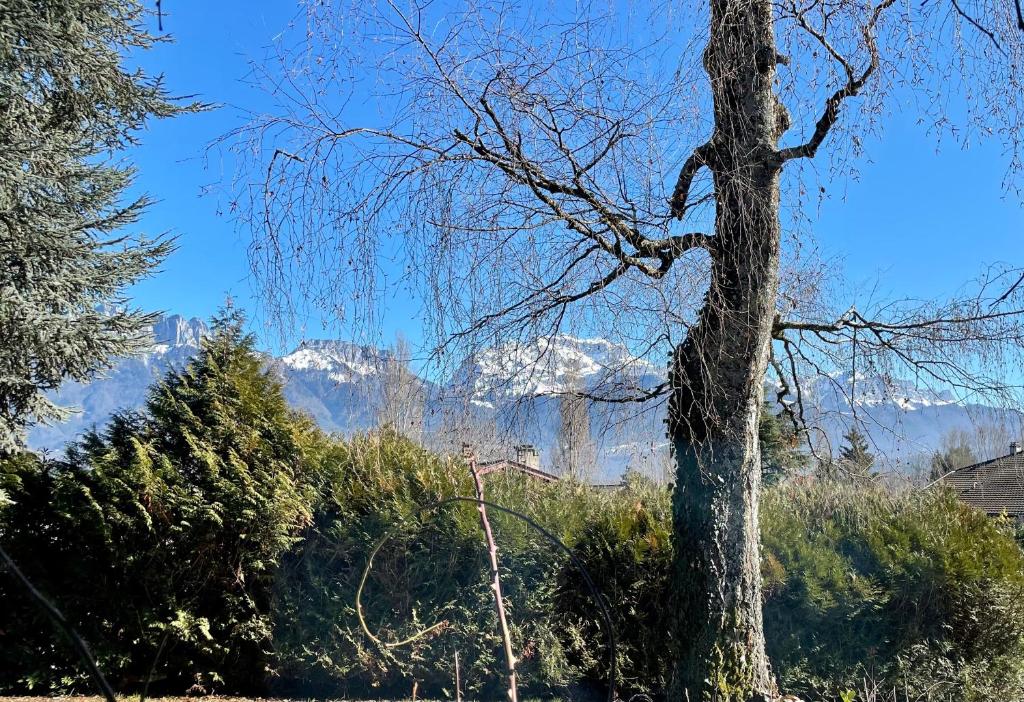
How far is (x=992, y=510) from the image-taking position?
748 cm

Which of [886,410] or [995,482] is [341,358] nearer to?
[886,410]

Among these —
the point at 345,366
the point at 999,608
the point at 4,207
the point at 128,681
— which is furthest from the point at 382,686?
the point at 4,207

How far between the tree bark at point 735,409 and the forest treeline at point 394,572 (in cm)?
163

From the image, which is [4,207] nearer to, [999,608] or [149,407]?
[149,407]

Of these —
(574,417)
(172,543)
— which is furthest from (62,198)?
A: (574,417)

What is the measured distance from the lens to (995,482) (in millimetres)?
6633

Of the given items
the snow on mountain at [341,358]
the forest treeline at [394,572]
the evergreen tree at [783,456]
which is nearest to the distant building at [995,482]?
the forest treeline at [394,572]

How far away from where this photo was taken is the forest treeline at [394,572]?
5.54m

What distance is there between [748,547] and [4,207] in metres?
8.61

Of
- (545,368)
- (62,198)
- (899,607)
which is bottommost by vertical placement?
(899,607)

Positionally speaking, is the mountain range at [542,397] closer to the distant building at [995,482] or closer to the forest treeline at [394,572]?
the distant building at [995,482]

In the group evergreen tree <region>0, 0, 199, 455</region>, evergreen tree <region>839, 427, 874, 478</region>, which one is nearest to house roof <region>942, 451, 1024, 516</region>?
evergreen tree <region>839, 427, 874, 478</region>

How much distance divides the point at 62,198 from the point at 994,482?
10.8 metres

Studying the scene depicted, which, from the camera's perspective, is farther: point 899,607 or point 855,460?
point 899,607
